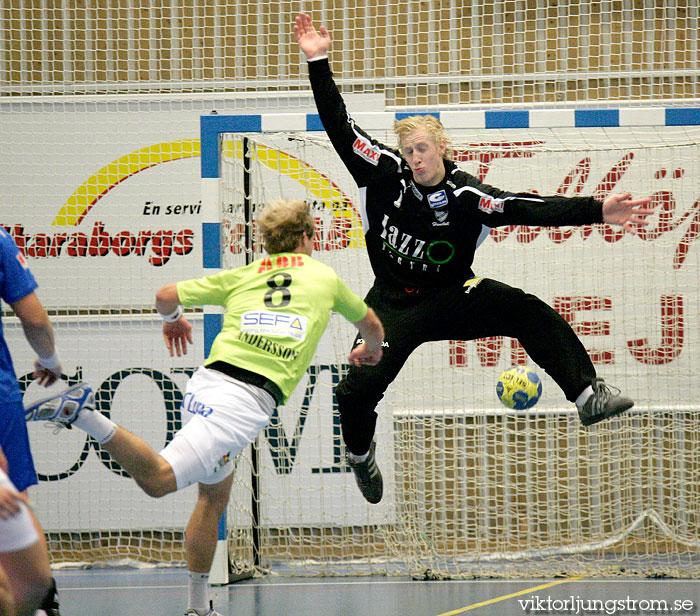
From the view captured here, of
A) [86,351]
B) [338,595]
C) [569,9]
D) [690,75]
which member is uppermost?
[569,9]

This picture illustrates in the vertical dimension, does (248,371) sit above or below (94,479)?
above

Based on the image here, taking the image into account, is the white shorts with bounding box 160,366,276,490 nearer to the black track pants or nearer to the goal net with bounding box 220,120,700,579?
the black track pants

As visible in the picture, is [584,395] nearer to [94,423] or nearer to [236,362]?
[236,362]

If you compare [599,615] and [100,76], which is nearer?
[599,615]

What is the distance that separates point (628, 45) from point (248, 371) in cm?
544

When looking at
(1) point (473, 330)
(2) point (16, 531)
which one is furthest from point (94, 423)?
(1) point (473, 330)

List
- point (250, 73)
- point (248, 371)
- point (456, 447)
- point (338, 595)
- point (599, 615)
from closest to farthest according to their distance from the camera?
1. point (248, 371)
2. point (599, 615)
3. point (338, 595)
4. point (456, 447)
5. point (250, 73)

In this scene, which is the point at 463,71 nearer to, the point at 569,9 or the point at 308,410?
the point at 569,9

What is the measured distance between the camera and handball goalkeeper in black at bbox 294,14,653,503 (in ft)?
16.1

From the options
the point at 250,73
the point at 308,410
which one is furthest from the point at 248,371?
the point at 250,73

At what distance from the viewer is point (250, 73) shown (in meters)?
7.96

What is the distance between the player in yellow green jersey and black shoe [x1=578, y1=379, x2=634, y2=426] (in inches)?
49.8

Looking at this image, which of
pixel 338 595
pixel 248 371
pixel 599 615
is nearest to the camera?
pixel 248 371

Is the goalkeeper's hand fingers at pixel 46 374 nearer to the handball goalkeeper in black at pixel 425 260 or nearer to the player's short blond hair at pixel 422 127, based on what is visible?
the handball goalkeeper in black at pixel 425 260
